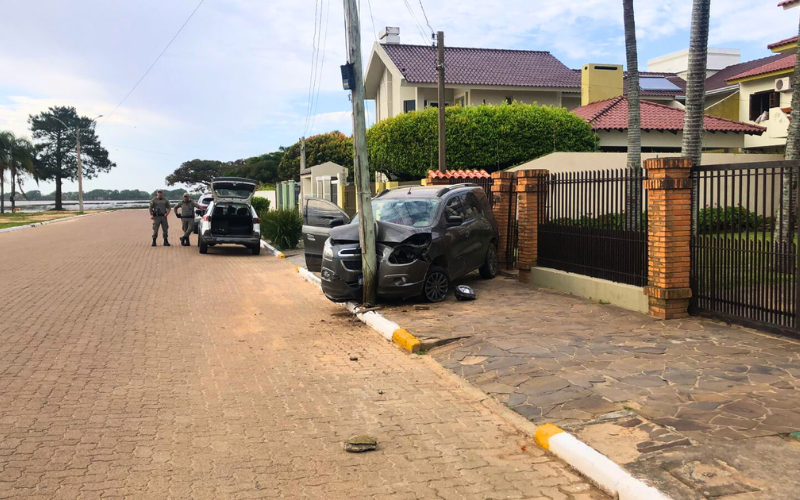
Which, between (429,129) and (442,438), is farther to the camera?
(429,129)

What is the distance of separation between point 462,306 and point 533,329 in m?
2.11

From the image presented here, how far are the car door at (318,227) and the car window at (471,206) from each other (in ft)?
7.54

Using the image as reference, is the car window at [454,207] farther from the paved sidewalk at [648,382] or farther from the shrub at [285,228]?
the shrub at [285,228]

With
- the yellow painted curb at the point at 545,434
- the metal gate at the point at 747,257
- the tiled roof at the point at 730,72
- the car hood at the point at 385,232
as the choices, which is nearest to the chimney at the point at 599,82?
the tiled roof at the point at 730,72

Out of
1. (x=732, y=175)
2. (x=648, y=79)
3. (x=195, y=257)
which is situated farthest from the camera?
(x=648, y=79)

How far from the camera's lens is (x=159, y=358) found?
26.2ft

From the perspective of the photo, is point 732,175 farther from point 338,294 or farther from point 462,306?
point 338,294

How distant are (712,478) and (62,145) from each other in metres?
91.6

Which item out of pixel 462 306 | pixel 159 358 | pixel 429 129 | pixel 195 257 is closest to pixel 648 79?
pixel 429 129

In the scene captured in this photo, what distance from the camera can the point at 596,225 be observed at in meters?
11.3

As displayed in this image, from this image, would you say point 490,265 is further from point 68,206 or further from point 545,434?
point 68,206

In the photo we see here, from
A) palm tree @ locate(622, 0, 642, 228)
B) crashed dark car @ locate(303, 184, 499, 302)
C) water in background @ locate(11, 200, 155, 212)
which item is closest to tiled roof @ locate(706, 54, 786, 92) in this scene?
palm tree @ locate(622, 0, 642, 228)

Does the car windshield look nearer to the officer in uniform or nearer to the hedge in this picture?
the officer in uniform

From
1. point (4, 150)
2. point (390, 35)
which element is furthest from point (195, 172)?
point (390, 35)
